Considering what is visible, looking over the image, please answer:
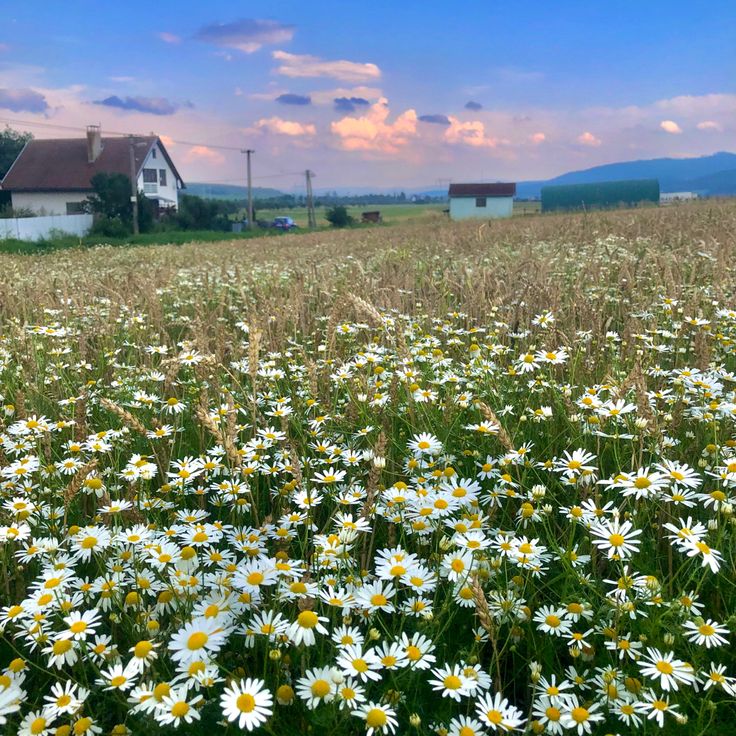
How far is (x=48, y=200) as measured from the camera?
1955 inches

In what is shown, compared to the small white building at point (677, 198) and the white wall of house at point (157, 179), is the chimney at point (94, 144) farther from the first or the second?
the small white building at point (677, 198)

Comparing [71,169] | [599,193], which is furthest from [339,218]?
[71,169]

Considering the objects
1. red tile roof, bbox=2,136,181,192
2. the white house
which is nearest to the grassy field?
the white house

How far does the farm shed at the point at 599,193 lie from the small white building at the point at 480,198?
14.8m

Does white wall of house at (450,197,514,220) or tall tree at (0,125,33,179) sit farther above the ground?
tall tree at (0,125,33,179)

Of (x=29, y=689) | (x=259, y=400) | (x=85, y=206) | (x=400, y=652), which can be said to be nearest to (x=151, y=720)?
(x=29, y=689)

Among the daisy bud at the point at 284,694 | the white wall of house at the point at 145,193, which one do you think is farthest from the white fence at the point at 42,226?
the daisy bud at the point at 284,694

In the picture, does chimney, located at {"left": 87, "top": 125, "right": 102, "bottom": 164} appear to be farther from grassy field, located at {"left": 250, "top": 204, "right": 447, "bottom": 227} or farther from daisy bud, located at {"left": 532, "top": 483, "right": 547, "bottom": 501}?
daisy bud, located at {"left": 532, "top": 483, "right": 547, "bottom": 501}

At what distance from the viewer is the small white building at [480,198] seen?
64812mm

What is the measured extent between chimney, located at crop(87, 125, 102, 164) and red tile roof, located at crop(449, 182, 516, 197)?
1321 inches

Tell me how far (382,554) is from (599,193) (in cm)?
4967

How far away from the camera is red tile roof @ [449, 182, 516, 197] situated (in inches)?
2571

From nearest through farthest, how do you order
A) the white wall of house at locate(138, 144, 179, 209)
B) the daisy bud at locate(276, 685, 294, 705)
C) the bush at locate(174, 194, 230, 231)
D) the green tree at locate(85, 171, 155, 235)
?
the daisy bud at locate(276, 685, 294, 705) → the green tree at locate(85, 171, 155, 235) → the bush at locate(174, 194, 230, 231) → the white wall of house at locate(138, 144, 179, 209)

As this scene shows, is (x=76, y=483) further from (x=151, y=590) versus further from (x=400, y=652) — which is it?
(x=400, y=652)
